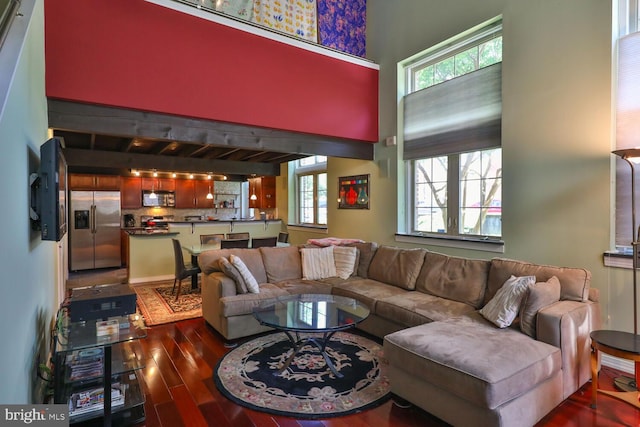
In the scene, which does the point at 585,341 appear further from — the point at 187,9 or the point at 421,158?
the point at 187,9

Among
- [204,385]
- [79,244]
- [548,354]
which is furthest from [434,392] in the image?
[79,244]

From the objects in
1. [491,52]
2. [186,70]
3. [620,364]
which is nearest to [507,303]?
[620,364]

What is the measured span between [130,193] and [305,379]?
7.69 metres

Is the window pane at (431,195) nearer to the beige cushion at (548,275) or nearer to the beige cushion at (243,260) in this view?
the beige cushion at (548,275)

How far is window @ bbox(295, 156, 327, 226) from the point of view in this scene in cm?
739

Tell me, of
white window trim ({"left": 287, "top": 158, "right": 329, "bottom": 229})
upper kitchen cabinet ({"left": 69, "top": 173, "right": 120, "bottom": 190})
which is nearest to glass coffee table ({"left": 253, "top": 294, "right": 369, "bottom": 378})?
white window trim ({"left": 287, "top": 158, "right": 329, "bottom": 229})

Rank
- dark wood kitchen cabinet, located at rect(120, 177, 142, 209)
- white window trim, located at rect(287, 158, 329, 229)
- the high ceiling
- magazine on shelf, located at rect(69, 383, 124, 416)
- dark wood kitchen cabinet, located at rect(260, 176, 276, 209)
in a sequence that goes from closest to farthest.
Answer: magazine on shelf, located at rect(69, 383, 124, 416), the high ceiling, white window trim, located at rect(287, 158, 329, 229), dark wood kitchen cabinet, located at rect(120, 177, 142, 209), dark wood kitchen cabinet, located at rect(260, 176, 276, 209)

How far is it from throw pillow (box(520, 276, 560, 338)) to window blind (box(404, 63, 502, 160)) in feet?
6.93

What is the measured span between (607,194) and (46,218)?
4.29m

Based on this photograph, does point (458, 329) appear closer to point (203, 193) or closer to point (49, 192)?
point (49, 192)

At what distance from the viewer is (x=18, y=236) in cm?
155

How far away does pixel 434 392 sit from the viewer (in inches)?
84.9

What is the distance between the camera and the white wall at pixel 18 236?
4.00 feet

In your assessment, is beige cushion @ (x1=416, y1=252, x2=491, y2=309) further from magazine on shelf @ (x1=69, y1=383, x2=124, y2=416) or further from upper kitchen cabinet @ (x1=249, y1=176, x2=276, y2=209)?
upper kitchen cabinet @ (x1=249, y1=176, x2=276, y2=209)
